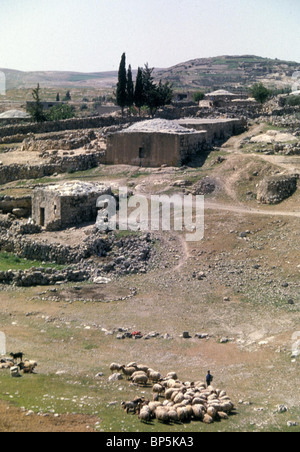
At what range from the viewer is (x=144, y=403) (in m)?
12.3

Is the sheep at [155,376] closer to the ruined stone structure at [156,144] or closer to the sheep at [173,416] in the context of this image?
the sheep at [173,416]

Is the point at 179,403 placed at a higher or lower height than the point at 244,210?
lower

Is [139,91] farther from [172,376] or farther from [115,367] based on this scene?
[172,376]

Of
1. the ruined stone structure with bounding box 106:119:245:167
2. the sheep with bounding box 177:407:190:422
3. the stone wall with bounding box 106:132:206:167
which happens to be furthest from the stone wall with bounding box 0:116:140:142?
the sheep with bounding box 177:407:190:422

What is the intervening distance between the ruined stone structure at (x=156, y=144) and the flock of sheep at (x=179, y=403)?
18.9 meters

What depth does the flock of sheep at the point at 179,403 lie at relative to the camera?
11.8 metres

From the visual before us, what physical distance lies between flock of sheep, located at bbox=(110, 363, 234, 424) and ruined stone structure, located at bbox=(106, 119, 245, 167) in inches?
745

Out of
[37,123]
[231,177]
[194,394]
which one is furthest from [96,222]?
[37,123]

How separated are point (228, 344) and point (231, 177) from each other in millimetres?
13690

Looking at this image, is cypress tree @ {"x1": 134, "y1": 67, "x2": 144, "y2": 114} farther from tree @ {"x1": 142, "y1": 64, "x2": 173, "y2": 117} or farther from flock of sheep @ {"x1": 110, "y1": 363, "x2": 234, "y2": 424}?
flock of sheep @ {"x1": 110, "y1": 363, "x2": 234, "y2": 424}

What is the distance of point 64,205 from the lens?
83.8 feet

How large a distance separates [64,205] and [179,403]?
14.4 meters

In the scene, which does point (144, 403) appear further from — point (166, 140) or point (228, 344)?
point (166, 140)

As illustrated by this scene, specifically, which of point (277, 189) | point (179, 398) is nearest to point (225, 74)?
point (277, 189)
